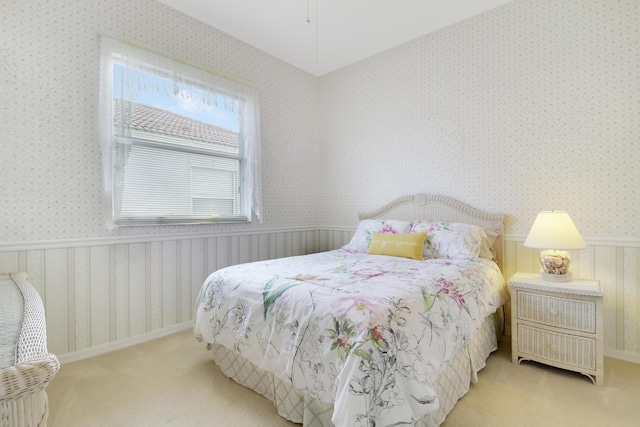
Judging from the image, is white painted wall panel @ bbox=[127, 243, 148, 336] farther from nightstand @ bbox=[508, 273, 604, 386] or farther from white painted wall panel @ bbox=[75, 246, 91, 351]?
nightstand @ bbox=[508, 273, 604, 386]

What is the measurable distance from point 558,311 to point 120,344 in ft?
10.4

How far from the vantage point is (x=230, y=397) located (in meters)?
1.78

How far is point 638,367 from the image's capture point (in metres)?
2.11

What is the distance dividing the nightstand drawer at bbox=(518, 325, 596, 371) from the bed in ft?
0.75

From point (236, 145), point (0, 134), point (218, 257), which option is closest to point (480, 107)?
point (236, 145)

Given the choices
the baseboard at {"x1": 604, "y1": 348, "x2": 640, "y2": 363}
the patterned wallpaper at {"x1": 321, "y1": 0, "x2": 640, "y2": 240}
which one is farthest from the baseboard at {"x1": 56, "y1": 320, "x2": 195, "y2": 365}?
the baseboard at {"x1": 604, "y1": 348, "x2": 640, "y2": 363}

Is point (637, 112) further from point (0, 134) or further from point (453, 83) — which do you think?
point (0, 134)

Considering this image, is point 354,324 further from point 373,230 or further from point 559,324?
point 373,230

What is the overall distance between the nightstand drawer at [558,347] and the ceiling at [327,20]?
8.74 ft

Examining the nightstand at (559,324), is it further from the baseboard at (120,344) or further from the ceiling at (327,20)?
the baseboard at (120,344)

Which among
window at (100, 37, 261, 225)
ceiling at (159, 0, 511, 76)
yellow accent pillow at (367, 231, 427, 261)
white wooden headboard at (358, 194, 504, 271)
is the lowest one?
yellow accent pillow at (367, 231, 427, 261)

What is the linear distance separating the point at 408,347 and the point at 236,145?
2.64m

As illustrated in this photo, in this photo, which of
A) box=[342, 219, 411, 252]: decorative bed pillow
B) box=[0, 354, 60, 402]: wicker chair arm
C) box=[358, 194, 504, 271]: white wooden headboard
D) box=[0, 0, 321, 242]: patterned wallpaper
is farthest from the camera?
box=[342, 219, 411, 252]: decorative bed pillow

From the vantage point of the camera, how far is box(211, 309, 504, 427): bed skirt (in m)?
1.44
